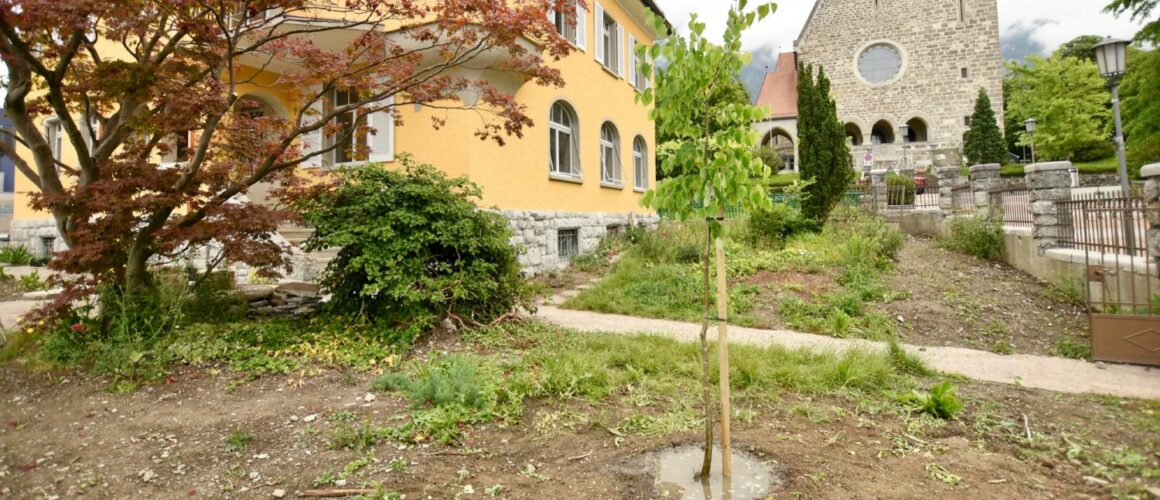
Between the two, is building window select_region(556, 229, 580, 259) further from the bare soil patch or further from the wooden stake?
the wooden stake

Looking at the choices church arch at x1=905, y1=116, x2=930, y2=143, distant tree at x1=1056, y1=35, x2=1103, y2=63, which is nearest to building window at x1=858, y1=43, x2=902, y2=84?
church arch at x1=905, y1=116, x2=930, y2=143

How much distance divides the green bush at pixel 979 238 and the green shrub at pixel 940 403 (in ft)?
23.6

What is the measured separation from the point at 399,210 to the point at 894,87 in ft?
127

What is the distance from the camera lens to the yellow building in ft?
31.2

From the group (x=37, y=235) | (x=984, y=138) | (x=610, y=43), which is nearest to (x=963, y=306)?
(x=610, y=43)

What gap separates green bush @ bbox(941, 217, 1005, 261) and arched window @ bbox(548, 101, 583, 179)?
24.2 ft

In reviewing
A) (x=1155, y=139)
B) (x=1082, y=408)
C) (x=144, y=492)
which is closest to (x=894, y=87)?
(x=1155, y=139)

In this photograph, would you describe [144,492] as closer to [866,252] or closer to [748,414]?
[748,414]

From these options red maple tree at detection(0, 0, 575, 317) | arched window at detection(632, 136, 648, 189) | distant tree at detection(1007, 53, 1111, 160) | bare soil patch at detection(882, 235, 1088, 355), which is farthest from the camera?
distant tree at detection(1007, 53, 1111, 160)

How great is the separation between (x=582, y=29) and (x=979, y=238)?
8.72 m

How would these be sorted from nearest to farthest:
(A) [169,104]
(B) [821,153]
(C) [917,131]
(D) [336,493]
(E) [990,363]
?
(D) [336,493], (A) [169,104], (E) [990,363], (B) [821,153], (C) [917,131]

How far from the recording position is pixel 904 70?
35.8 meters

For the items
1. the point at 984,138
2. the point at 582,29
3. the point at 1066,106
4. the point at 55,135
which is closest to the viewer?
the point at 582,29

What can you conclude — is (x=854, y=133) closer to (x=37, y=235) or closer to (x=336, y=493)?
(x=37, y=235)
